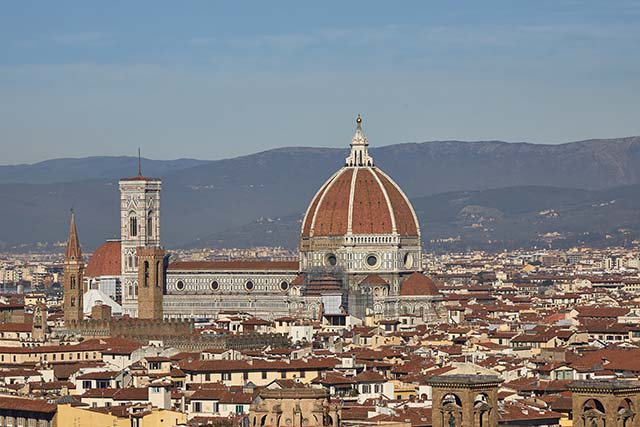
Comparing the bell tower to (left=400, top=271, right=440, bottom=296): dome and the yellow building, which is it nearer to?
(left=400, top=271, right=440, bottom=296): dome


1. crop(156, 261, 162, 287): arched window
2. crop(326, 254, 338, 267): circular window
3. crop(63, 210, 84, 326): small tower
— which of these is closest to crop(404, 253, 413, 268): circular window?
crop(326, 254, 338, 267): circular window

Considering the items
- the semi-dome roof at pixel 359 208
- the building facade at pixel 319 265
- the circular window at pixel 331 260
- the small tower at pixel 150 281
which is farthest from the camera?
the semi-dome roof at pixel 359 208

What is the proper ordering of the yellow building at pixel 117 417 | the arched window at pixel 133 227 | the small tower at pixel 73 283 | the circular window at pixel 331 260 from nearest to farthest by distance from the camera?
the yellow building at pixel 117 417 → the small tower at pixel 73 283 → the circular window at pixel 331 260 → the arched window at pixel 133 227

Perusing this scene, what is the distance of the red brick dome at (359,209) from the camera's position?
15075cm

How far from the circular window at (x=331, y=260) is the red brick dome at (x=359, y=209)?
1.25 meters

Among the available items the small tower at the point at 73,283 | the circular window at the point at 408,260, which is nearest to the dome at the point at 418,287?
the circular window at the point at 408,260

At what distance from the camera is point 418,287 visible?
143250 mm

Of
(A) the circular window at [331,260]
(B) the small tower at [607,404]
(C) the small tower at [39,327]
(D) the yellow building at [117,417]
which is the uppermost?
(A) the circular window at [331,260]

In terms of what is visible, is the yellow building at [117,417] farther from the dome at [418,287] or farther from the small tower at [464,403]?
the dome at [418,287]

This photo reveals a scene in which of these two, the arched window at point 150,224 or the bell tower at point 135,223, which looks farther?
the arched window at point 150,224

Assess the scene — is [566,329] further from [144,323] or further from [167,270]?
[167,270]

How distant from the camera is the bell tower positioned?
153750 millimetres

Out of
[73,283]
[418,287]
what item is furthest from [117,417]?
[418,287]

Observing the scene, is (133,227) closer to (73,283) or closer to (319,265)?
(319,265)
